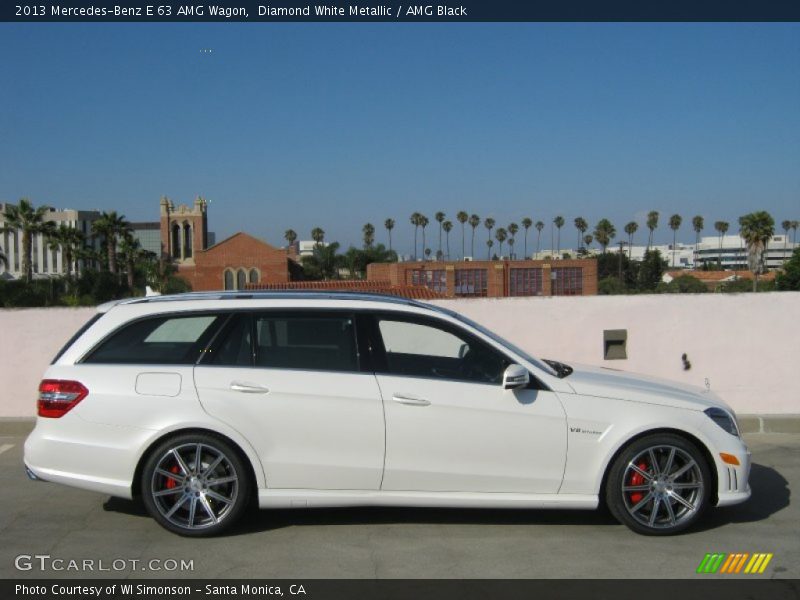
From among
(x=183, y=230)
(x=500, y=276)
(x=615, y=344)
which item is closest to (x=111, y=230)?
(x=500, y=276)

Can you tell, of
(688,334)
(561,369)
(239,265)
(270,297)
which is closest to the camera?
(270,297)

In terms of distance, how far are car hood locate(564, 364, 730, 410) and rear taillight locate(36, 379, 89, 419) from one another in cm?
320

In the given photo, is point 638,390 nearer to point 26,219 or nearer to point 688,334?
point 688,334

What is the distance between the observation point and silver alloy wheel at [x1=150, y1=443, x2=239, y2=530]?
5375 millimetres

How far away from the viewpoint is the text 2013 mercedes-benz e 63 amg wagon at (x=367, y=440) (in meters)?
5.36

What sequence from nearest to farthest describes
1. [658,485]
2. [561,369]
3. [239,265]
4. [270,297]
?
[658,485] < [270,297] < [561,369] < [239,265]

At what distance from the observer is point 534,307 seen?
930 centimetres

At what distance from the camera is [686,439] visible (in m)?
5.48

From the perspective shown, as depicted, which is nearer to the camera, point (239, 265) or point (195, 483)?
point (195, 483)

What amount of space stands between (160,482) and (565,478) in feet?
8.54

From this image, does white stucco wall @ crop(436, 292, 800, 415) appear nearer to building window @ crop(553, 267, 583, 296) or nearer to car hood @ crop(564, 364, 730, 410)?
car hood @ crop(564, 364, 730, 410)

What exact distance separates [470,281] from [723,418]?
69.3m

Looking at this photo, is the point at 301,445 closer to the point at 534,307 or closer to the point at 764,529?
the point at 764,529
